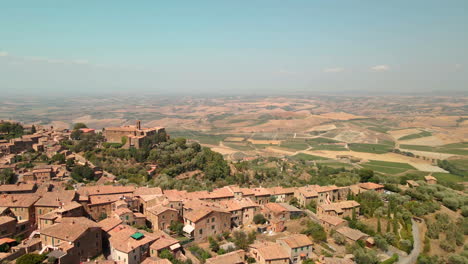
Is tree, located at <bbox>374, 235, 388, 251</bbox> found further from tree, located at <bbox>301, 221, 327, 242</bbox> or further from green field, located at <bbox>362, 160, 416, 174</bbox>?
green field, located at <bbox>362, 160, 416, 174</bbox>

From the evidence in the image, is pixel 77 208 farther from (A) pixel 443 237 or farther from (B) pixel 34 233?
(A) pixel 443 237

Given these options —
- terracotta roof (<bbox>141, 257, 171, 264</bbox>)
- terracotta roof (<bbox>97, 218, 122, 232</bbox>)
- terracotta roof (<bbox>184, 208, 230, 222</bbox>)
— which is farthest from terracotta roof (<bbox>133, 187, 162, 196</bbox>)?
terracotta roof (<bbox>141, 257, 171, 264</bbox>)

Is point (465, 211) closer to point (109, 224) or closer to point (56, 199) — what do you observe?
point (109, 224)

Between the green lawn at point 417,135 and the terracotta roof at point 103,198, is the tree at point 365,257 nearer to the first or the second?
the terracotta roof at point 103,198

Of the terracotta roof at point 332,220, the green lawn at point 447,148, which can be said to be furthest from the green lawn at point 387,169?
the terracotta roof at point 332,220

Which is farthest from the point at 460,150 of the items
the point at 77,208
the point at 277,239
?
the point at 77,208

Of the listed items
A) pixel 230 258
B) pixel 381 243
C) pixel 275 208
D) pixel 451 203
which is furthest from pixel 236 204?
pixel 451 203
